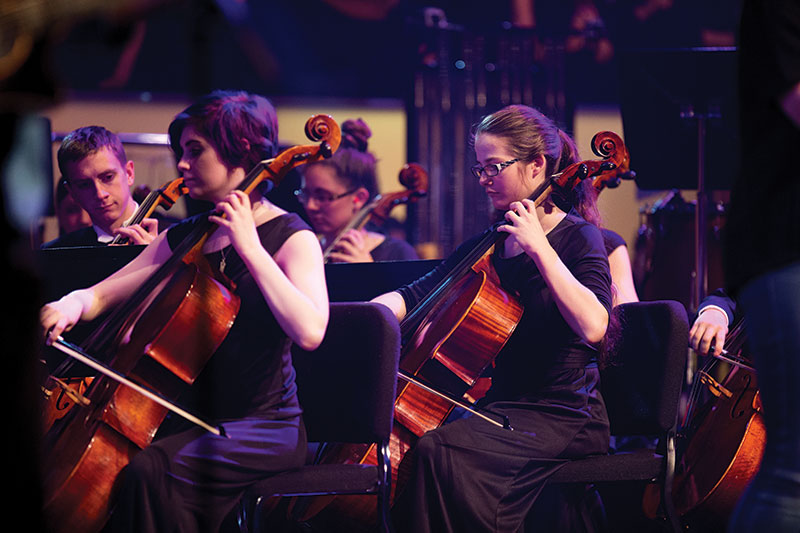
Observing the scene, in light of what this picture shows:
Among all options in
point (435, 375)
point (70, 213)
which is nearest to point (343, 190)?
point (70, 213)

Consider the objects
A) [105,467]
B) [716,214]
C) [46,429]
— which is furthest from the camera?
[716,214]

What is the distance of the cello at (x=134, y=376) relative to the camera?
1484mm

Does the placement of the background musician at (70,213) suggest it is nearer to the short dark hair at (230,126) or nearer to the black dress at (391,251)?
the black dress at (391,251)

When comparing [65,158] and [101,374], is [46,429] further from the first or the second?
[65,158]

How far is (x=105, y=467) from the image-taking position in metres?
1.52

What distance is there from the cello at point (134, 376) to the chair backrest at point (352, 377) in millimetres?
226

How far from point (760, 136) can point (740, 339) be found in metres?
0.92

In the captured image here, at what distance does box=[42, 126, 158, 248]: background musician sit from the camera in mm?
2238

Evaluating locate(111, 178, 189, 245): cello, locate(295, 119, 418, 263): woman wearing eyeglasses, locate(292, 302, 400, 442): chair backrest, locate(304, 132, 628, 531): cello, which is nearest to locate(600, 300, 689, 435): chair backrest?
locate(304, 132, 628, 531): cello

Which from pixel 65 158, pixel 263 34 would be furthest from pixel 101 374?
pixel 263 34

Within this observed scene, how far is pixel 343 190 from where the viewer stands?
2.96m

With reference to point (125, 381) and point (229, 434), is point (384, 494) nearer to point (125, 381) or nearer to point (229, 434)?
point (229, 434)

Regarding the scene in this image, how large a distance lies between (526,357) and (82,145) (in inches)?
50.6

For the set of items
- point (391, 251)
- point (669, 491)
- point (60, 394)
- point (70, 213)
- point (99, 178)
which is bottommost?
point (669, 491)
